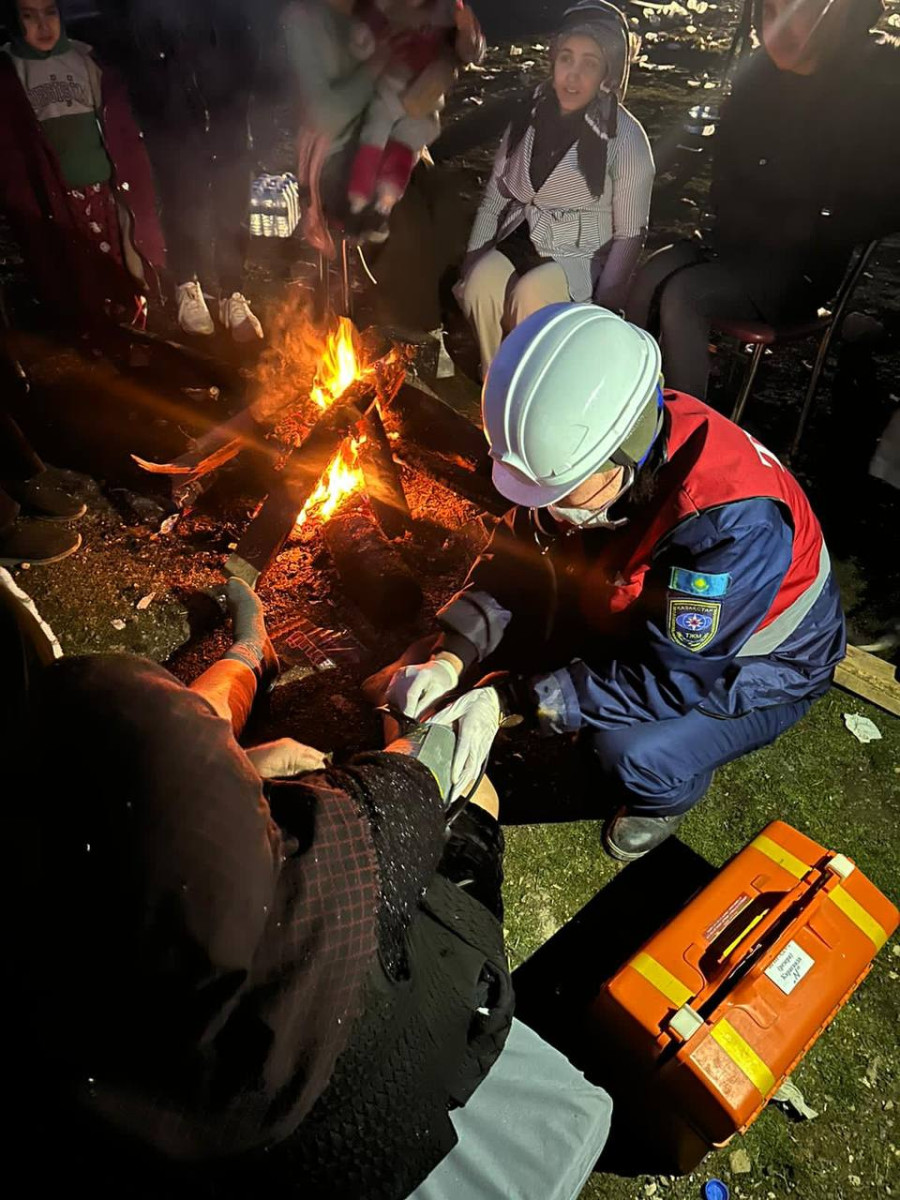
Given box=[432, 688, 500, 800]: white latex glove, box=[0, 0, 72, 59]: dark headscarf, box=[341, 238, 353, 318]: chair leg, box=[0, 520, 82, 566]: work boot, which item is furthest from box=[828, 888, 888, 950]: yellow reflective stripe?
box=[0, 0, 72, 59]: dark headscarf

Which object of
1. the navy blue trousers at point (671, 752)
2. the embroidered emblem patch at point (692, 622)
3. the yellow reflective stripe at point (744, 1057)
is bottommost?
the yellow reflective stripe at point (744, 1057)

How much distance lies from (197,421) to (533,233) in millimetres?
2850

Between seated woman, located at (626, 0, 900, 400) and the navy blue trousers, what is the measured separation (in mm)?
2814

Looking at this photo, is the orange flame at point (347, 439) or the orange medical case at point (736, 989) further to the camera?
the orange flame at point (347, 439)

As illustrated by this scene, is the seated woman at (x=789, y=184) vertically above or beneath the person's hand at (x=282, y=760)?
above

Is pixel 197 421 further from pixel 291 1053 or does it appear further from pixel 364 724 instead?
pixel 291 1053

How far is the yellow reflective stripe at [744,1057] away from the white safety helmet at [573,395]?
1.87 meters

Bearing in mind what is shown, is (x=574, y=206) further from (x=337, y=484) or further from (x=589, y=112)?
(x=337, y=484)

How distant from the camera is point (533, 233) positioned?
5.46 metres

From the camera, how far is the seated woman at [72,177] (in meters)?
5.29

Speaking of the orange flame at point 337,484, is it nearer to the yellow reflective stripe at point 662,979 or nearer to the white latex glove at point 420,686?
the white latex glove at point 420,686

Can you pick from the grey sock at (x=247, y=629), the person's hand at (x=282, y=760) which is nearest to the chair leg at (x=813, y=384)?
the grey sock at (x=247, y=629)

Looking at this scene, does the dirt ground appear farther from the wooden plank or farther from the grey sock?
the grey sock

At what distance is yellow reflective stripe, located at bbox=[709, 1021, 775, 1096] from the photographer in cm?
235
